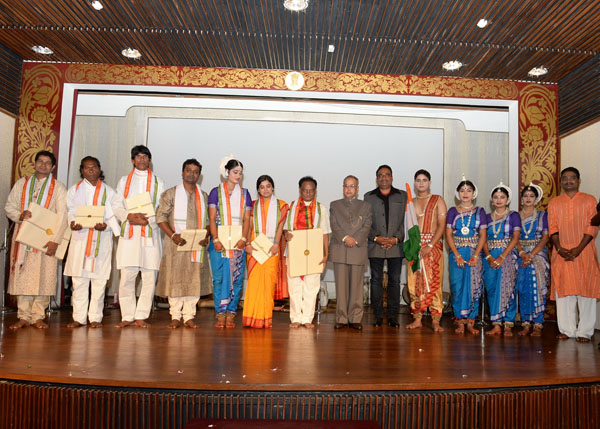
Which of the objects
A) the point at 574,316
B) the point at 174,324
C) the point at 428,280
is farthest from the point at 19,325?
the point at 574,316

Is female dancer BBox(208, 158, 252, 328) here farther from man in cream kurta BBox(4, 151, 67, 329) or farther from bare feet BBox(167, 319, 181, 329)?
man in cream kurta BBox(4, 151, 67, 329)

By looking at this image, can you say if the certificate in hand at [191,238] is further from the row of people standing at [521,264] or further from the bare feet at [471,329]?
the bare feet at [471,329]

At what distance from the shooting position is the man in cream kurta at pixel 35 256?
4.71m

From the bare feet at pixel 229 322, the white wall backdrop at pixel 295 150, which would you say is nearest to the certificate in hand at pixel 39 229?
the bare feet at pixel 229 322

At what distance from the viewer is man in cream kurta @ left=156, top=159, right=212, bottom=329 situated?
479cm

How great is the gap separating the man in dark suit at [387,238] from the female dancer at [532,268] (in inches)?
52.3

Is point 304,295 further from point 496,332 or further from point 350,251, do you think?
point 496,332

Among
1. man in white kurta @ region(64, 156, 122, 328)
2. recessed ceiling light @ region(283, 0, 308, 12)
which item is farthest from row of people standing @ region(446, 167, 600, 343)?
man in white kurta @ region(64, 156, 122, 328)

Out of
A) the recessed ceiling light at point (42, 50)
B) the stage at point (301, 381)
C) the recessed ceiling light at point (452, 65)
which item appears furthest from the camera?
the recessed ceiling light at point (452, 65)

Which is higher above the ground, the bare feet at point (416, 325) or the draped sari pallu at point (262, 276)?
the draped sari pallu at point (262, 276)

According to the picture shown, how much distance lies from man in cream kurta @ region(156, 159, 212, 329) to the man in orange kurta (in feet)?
12.4

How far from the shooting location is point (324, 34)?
5297mm

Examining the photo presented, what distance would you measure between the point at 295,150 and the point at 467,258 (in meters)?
2.94

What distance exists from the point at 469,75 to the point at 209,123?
12.2 feet
